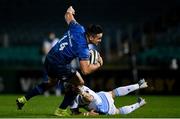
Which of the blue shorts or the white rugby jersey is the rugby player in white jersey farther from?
the blue shorts

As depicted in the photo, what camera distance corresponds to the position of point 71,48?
11703 mm

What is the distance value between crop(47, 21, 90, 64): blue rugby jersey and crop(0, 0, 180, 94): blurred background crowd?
10.5 meters

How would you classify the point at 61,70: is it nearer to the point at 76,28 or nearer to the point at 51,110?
the point at 76,28

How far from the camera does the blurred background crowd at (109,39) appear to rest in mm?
22812

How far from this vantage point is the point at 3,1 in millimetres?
28453

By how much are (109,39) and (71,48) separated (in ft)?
49.2

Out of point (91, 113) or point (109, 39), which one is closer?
point (91, 113)

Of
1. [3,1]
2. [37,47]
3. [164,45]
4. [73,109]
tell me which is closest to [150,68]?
[164,45]

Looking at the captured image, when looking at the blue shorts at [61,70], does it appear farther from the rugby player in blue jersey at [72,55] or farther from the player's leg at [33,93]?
the player's leg at [33,93]

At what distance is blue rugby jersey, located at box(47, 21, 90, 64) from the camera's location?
37.9 ft

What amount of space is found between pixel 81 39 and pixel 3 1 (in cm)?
1730

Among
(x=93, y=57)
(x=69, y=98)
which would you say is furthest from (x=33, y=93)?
(x=93, y=57)

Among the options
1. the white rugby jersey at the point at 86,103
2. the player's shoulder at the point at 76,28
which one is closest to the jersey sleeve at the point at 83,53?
the player's shoulder at the point at 76,28

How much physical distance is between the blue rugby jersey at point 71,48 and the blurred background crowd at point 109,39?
34.6 ft
